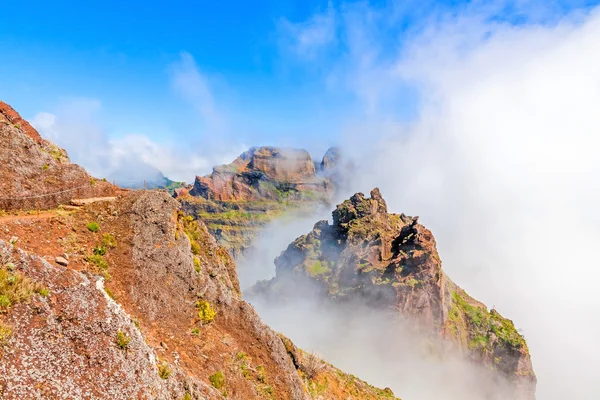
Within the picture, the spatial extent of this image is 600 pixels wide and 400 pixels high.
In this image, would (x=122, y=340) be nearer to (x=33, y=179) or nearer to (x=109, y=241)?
(x=109, y=241)

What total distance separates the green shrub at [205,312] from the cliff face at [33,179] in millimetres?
12060

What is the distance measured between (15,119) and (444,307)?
128226 mm

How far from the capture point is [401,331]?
122 m

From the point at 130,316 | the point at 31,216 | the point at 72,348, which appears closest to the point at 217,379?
the point at 130,316

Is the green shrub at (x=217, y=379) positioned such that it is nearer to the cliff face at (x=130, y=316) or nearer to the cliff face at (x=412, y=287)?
the cliff face at (x=130, y=316)

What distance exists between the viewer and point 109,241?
69.4 feet

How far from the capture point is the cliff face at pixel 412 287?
121250 millimetres

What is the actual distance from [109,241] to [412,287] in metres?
116

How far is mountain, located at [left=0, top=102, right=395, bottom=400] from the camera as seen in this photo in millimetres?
12578

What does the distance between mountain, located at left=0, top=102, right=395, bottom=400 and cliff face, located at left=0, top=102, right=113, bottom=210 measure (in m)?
0.13

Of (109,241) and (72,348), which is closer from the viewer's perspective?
(72,348)

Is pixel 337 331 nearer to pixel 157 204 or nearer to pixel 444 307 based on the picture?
pixel 444 307

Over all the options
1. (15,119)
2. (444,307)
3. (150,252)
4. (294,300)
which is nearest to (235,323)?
(150,252)

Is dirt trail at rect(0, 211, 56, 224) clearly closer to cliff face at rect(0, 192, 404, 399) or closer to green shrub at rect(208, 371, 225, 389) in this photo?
cliff face at rect(0, 192, 404, 399)
